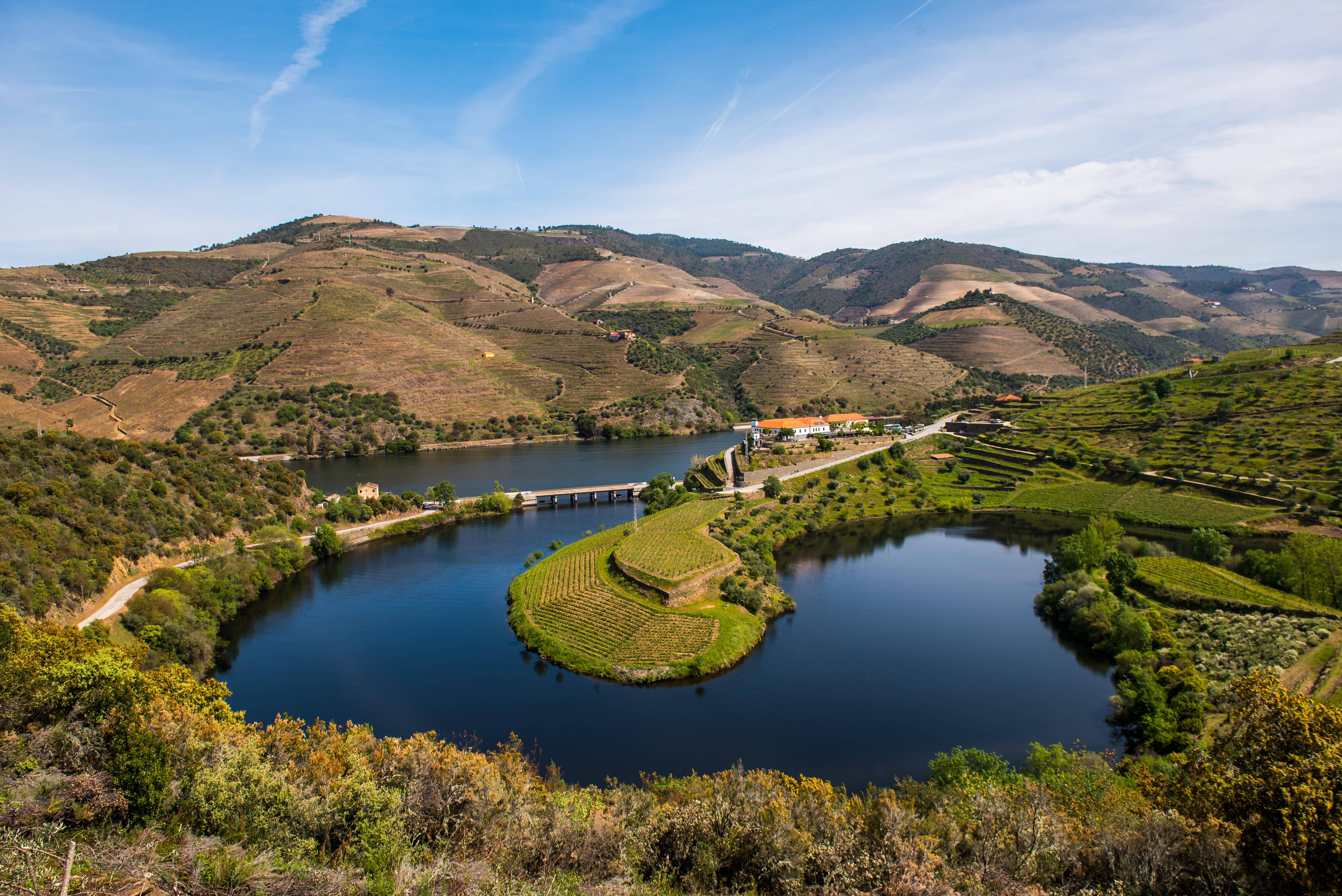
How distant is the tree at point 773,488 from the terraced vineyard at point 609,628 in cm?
2937

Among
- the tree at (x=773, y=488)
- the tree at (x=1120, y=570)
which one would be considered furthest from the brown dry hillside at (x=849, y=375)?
the tree at (x=1120, y=570)

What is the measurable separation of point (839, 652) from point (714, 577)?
10701 millimetres

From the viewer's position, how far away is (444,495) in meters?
77.1

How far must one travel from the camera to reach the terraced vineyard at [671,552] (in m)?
47.2

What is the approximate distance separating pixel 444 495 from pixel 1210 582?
6837 cm

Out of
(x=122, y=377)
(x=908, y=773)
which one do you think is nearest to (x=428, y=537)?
(x=908, y=773)

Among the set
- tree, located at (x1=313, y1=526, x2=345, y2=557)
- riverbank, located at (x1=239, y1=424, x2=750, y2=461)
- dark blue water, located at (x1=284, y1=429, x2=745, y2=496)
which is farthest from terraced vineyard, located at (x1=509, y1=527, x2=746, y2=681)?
riverbank, located at (x1=239, y1=424, x2=750, y2=461)

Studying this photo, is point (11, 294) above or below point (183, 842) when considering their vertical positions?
above

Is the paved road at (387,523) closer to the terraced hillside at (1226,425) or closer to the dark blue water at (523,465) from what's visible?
the terraced hillside at (1226,425)

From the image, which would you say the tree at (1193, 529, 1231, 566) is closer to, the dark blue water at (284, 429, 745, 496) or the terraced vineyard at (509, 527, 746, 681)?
the terraced vineyard at (509, 527, 746, 681)

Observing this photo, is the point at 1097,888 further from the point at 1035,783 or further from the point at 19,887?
the point at 19,887

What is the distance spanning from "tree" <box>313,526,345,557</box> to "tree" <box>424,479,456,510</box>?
48.4ft

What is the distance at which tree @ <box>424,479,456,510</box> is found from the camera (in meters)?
76.5

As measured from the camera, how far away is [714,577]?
48469 millimetres
